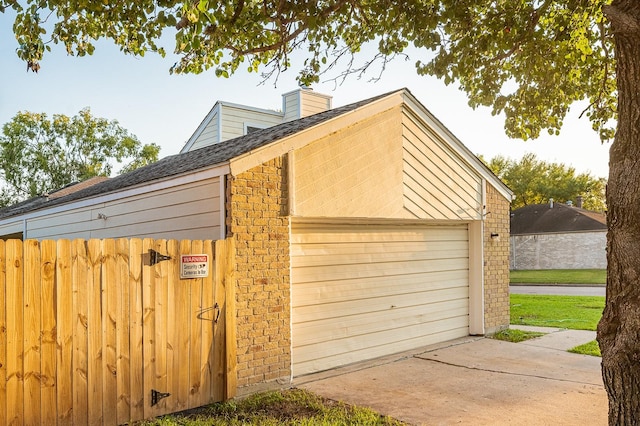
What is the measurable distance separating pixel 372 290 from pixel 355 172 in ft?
6.35

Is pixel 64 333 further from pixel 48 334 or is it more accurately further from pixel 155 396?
pixel 155 396

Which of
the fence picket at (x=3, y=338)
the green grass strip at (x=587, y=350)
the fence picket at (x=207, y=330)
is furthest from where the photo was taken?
the green grass strip at (x=587, y=350)

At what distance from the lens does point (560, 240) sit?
35562 millimetres

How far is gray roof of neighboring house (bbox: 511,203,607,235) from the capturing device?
116 ft

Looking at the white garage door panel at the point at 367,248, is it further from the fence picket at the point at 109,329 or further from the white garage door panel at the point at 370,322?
the fence picket at the point at 109,329

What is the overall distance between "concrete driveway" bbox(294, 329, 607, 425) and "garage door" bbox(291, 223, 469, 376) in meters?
0.34

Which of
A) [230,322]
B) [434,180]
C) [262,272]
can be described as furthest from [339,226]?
[230,322]

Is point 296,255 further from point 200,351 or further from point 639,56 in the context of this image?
point 639,56

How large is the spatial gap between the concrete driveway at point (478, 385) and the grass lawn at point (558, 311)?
2836mm

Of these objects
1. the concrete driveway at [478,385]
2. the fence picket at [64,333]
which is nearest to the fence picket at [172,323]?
the fence picket at [64,333]

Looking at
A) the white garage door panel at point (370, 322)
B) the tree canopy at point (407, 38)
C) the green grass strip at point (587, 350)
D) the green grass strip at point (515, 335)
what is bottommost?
the green grass strip at point (515, 335)

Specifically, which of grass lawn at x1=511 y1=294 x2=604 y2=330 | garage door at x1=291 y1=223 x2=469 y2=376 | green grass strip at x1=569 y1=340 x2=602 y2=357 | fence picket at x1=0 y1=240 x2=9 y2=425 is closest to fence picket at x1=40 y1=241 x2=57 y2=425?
fence picket at x1=0 y1=240 x2=9 y2=425

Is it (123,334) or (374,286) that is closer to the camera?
(123,334)

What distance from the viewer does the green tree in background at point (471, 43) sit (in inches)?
131
